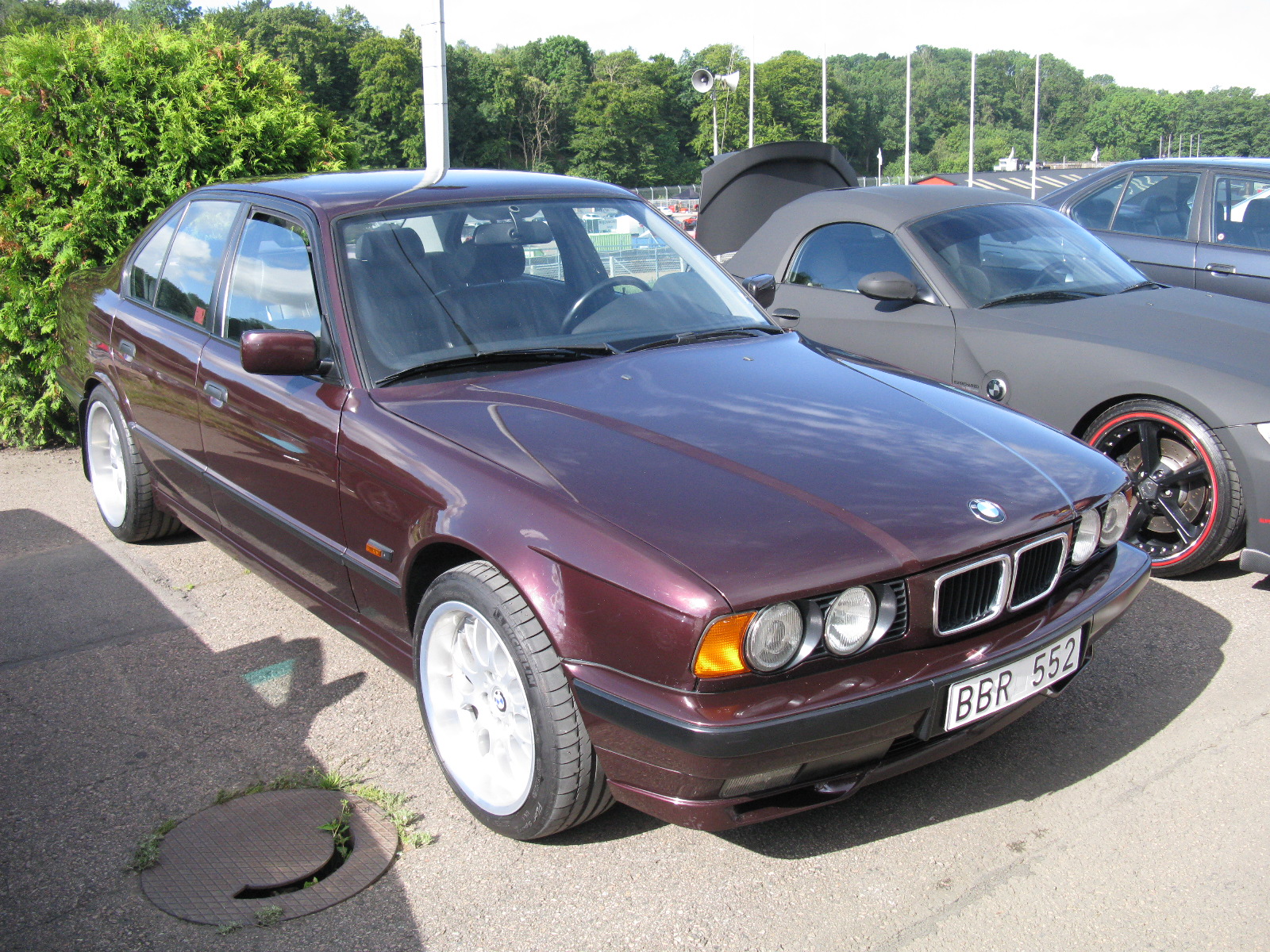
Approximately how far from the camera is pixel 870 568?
2.23 meters

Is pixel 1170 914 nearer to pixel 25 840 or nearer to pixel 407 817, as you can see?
pixel 407 817

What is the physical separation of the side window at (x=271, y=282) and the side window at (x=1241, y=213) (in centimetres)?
577

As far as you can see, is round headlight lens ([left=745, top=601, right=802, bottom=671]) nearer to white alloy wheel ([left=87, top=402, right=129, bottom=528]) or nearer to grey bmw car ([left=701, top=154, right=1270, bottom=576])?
grey bmw car ([left=701, top=154, right=1270, bottom=576])

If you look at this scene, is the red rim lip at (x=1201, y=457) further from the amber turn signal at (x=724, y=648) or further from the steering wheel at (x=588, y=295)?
the amber turn signal at (x=724, y=648)

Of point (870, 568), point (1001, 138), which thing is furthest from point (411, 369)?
point (1001, 138)

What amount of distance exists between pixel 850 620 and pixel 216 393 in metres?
2.47

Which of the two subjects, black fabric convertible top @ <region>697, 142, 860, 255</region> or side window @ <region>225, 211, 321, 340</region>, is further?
black fabric convertible top @ <region>697, 142, 860, 255</region>

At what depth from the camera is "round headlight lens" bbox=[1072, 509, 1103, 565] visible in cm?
274

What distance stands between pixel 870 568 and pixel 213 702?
2.32 metres

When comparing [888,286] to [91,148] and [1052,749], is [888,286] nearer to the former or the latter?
[1052,749]

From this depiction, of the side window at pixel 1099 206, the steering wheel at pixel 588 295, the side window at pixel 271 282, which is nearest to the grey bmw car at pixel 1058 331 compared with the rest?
the steering wheel at pixel 588 295

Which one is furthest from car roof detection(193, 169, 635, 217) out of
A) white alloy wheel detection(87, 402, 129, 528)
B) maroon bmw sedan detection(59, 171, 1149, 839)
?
white alloy wheel detection(87, 402, 129, 528)

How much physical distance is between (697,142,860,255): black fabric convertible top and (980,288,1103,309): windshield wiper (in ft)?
13.4

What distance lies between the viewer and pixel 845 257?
5.53 metres
